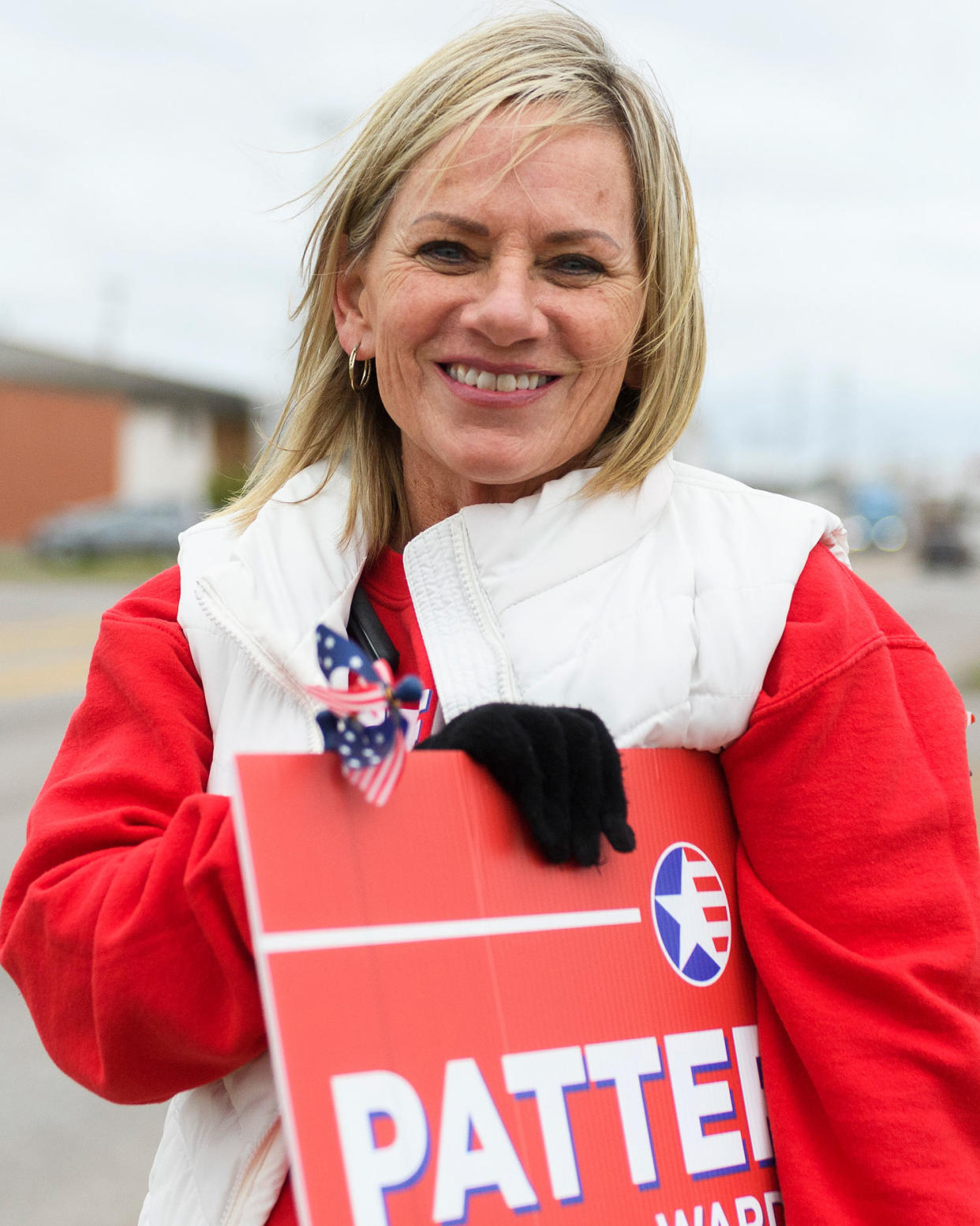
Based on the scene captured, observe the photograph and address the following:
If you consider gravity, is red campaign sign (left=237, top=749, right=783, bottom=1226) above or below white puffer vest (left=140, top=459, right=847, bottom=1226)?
below

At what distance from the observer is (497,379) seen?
4.99ft

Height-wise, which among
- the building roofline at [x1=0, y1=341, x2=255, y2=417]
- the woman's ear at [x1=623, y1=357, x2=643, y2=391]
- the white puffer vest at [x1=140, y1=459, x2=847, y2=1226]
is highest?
the building roofline at [x1=0, y1=341, x2=255, y2=417]

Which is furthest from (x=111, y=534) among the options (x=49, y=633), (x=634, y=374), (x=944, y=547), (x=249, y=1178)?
(x=249, y=1178)

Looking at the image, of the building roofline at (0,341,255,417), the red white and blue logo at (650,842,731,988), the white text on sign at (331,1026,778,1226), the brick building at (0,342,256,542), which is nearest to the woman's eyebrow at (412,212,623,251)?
the red white and blue logo at (650,842,731,988)

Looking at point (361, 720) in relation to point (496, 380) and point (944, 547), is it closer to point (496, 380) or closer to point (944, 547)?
point (496, 380)

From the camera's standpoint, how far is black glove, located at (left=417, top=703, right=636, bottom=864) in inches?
49.8

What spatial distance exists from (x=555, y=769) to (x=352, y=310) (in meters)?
0.76

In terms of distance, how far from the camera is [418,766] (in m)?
1.26

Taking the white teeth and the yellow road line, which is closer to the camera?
the white teeth

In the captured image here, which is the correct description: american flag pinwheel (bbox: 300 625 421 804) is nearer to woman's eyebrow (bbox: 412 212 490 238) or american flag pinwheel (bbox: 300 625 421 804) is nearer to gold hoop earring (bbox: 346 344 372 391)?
woman's eyebrow (bbox: 412 212 490 238)

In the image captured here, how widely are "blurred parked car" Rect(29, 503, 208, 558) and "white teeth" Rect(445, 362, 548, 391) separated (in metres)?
25.4

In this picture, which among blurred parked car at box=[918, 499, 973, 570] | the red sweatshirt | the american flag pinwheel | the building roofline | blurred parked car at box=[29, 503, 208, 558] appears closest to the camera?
the american flag pinwheel

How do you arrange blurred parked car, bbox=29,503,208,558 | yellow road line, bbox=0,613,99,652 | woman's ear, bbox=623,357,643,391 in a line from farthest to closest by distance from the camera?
blurred parked car, bbox=29,503,208,558 < yellow road line, bbox=0,613,99,652 < woman's ear, bbox=623,357,643,391

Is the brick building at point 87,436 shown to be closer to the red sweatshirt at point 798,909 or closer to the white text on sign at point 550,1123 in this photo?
the red sweatshirt at point 798,909
